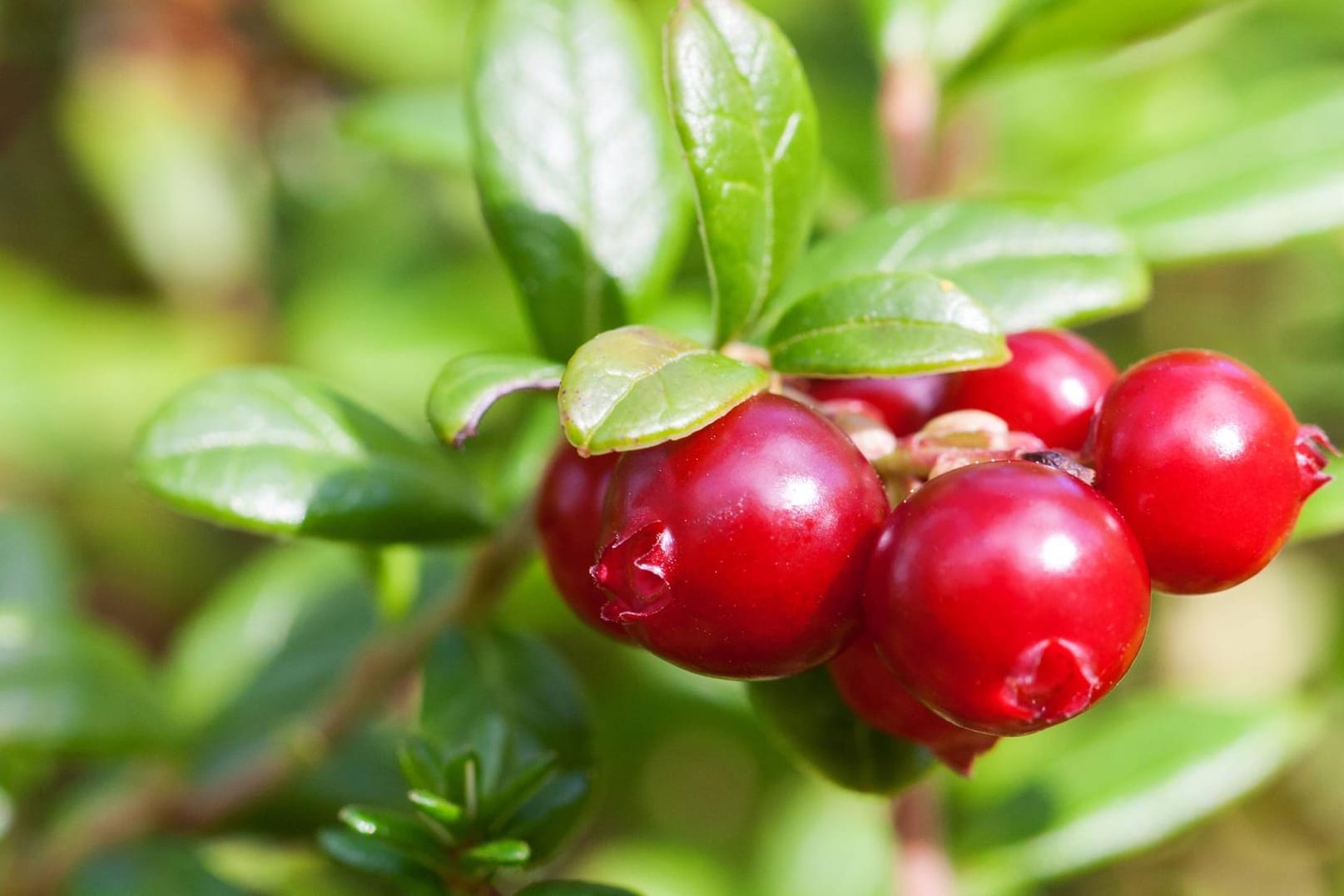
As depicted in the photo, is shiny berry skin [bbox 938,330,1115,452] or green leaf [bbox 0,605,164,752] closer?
shiny berry skin [bbox 938,330,1115,452]

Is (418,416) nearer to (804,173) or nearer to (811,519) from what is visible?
(804,173)

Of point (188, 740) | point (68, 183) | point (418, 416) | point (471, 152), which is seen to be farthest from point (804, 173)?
point (68, 183)

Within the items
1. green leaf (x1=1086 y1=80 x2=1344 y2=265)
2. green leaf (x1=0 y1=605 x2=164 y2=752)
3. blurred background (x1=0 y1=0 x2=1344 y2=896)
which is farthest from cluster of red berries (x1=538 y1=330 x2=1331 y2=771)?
green leaf (x1=0 y1=605 x2=164 y2=752)

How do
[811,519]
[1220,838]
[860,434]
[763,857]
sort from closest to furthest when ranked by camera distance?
[811,519]
[860,434]
[763,857]
[1220,838]

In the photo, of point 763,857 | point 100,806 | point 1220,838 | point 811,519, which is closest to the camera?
point 811,519

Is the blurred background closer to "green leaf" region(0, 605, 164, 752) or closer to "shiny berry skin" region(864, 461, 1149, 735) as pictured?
"green leaf" region(0, 605, 164, 752)

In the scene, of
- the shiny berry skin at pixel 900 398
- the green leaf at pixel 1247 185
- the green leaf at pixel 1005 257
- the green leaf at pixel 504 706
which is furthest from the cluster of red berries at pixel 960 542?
the green leaf at pixel 1247 185

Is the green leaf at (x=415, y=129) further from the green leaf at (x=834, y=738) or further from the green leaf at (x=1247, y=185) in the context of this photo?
the green leaf at (x=834, y=738)
